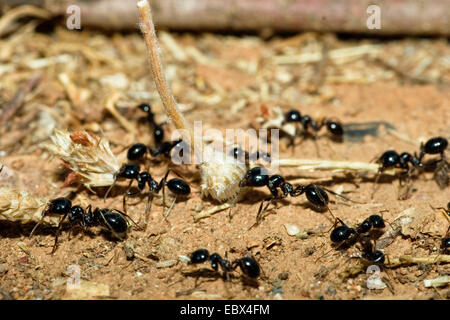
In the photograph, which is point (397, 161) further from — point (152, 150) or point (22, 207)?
point (22, 207)

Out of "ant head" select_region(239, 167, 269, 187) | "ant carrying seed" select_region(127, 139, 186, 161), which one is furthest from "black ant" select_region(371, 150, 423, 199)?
"ant carrying seed" select_region(127, 139, 186, 161)

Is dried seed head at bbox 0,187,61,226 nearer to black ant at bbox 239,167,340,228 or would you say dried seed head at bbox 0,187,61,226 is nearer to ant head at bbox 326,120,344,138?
black ant at bbox 239,167,340,228

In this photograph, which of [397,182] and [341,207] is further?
[397,182]

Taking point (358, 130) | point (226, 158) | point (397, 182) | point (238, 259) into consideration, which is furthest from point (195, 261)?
point (358, 130)
